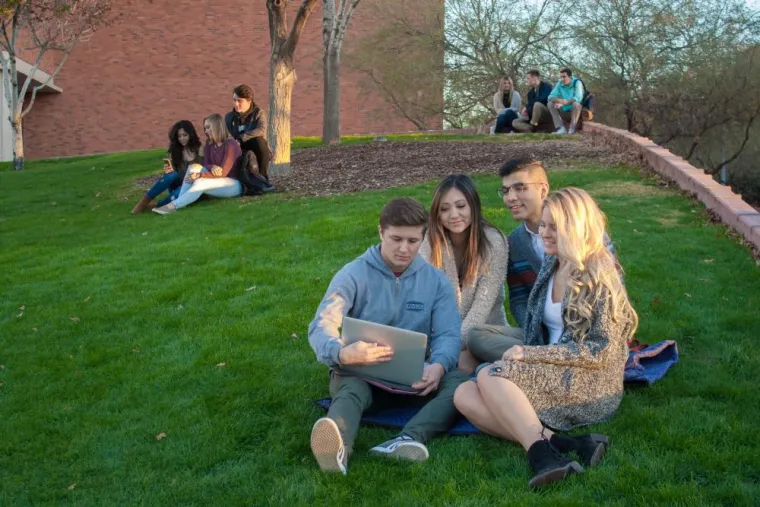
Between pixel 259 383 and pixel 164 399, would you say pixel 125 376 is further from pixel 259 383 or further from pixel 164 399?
pixel 259 383

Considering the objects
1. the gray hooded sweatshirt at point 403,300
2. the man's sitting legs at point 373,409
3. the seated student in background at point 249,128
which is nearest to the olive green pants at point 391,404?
the man's sitting legs at point 373,409

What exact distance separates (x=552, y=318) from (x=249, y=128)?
862 cm

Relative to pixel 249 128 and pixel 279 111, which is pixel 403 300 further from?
pixel 279 111

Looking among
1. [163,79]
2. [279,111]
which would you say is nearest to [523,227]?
[279,111]

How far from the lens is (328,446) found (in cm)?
407

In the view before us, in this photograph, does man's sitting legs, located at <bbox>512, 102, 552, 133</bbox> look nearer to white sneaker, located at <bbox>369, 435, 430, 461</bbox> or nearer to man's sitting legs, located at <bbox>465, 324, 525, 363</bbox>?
man's sitting legs, located at <bbox>465, 324, 525, 363</bbox>

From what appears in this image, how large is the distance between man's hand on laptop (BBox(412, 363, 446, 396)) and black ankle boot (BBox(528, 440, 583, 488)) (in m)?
0.77

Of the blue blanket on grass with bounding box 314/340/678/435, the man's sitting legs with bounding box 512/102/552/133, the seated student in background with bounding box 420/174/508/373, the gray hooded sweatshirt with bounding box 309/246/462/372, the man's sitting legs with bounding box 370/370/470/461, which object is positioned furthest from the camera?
the man's sitting legs with bounding box 512/102/552/133

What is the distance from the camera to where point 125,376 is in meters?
5.80

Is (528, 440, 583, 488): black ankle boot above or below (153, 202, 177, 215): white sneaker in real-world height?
above

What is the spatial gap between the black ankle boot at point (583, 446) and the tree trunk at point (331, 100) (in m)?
15.8

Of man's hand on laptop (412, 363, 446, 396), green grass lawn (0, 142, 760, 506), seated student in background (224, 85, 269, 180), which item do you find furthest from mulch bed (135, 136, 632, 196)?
man's hand on laptop (412, 363, 446, 396)

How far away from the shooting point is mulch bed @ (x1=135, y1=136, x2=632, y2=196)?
12344 mm

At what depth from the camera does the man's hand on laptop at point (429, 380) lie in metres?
4.54
